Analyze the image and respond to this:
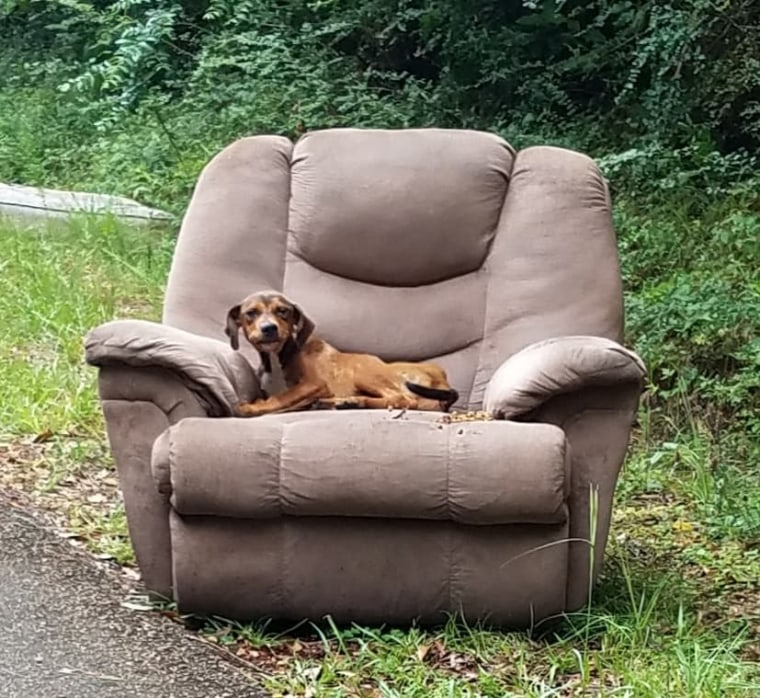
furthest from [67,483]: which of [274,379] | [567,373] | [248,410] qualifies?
[567,373]

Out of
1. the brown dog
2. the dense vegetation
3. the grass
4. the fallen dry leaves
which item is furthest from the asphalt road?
the dense vegetation

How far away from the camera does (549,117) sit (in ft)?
23.1

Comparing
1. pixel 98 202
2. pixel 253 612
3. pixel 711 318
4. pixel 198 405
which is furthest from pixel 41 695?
pixel 98 202

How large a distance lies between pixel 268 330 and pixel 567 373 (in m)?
0.84

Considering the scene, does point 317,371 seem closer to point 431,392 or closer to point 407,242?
point 431,392

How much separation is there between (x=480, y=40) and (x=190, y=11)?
2696 millimetres

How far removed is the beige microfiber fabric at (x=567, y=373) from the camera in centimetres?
303

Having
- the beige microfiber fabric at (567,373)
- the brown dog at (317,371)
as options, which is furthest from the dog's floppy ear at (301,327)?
the beige microfiber fabric at (567,373)

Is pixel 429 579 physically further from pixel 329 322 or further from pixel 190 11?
pixel 190 11

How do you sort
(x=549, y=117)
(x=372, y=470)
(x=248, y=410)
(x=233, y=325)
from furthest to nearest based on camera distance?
(x=549, y=117) < (x=233, y=325) < (x=248, y=410) < (x=372, y=470)

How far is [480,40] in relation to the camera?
23.5ft

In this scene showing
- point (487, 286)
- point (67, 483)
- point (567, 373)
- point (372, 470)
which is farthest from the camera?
point (67, 483)

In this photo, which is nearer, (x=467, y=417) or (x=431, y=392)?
Result: (x=467, y=417)

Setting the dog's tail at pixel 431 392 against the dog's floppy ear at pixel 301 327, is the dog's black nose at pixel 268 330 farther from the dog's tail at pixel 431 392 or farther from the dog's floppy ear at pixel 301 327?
the dog's tail at pixel 431 392
